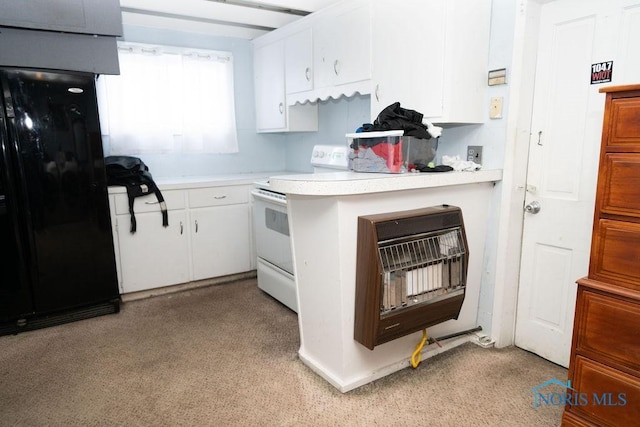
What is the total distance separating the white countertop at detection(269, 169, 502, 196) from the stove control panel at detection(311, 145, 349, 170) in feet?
3.50

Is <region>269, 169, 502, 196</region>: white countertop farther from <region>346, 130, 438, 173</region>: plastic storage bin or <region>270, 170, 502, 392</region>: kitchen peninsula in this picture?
<region>346, 130, 438, 173</region>: plastic storage bin

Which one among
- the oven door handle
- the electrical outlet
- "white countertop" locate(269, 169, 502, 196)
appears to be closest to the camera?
"white countertop" locate(269, 169, 502, 196)

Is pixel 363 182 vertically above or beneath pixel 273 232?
above

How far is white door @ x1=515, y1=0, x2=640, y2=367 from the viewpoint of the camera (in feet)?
6.30

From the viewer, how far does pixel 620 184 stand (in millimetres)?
1491

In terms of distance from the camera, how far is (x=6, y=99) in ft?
8.32

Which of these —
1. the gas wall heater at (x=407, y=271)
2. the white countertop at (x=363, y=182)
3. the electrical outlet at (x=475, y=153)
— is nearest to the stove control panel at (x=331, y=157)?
the electrical outlet at (x=475, y=153)

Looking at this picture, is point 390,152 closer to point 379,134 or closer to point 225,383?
point 379,134

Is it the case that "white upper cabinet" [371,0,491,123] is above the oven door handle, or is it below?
above

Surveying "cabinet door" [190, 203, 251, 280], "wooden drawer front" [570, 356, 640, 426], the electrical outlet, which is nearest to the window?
"cabinet door" [190, 203, 251, 280]

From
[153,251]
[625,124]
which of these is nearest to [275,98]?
[153,251]

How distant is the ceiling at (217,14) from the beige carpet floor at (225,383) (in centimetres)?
237

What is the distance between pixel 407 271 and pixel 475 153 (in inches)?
37.9

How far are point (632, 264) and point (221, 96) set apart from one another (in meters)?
3.53
